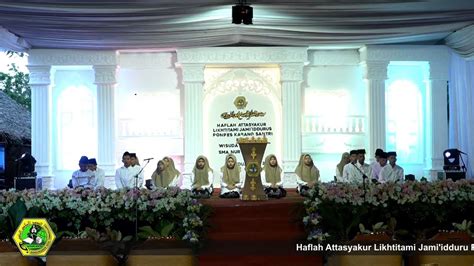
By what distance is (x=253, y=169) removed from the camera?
10.5 m

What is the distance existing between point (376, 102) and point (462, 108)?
71.3 inches

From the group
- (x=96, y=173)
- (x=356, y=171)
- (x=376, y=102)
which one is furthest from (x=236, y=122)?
(x=96, y=173)

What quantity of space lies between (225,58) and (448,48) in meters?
4.98

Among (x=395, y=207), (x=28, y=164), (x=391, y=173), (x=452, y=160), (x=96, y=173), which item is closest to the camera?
(x=395, y=207)

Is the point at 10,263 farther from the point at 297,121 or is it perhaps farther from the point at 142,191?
the point at 297,121

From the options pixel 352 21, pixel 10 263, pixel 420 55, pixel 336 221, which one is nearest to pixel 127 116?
pixel 352 21

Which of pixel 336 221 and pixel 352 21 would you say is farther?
pixel 352 21

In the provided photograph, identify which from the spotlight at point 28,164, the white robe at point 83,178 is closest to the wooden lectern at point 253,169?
the white robe at point 83,178

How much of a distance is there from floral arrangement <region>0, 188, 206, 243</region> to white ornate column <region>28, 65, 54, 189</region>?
18.4 ft

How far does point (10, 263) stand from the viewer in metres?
5.77

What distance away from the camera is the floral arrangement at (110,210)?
7871 mm

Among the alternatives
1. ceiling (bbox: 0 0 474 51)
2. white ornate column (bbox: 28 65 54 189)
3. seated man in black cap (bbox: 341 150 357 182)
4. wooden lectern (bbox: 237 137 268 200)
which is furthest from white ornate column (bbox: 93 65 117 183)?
seated man in black cap (bbox: 341 150 357 182)

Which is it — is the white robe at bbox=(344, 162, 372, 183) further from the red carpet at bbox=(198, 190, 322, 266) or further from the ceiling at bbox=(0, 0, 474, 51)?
the ceiling at bbox=(0, 0, 474, 51)

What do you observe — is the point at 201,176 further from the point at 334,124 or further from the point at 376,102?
the point at 376,102
